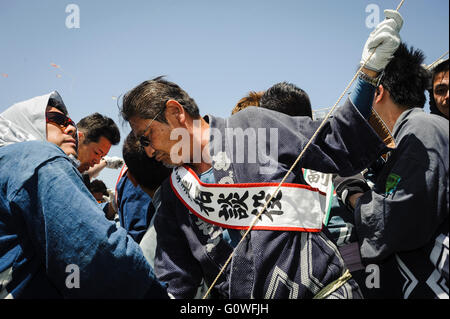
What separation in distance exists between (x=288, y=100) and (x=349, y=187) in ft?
3.22

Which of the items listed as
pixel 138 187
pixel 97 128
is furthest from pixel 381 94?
pixel 97 128

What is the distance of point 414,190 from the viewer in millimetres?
1159

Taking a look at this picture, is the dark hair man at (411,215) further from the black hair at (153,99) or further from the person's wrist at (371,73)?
the black hair at (153,99)

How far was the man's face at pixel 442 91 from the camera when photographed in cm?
113

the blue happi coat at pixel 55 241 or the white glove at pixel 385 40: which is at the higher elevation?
the white glove at pixel 385 40

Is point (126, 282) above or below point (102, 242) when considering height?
below

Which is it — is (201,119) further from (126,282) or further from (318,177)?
(126,282)

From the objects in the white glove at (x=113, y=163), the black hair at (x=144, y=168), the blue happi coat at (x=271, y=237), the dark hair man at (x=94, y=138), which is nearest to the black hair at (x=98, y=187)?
the white glove at (x=113, y=163)

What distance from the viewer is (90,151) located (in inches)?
142

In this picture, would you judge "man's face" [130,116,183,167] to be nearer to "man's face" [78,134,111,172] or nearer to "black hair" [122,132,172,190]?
"black hair" [122,132,172,190]

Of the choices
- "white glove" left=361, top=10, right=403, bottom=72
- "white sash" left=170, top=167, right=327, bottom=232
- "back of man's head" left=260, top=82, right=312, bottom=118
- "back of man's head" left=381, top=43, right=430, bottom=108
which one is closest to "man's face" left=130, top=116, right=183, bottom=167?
"white sash" left=170, top=167, right=327, bottom=232

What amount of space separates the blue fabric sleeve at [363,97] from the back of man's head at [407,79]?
0.45 m

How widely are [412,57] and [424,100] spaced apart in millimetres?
306
